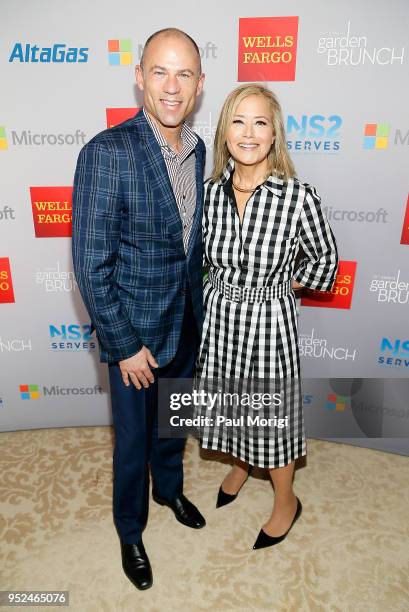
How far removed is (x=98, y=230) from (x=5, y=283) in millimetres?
1240

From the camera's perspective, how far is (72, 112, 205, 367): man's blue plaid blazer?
5.16 ft

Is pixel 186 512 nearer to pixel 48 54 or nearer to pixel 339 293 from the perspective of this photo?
pixel 339 293

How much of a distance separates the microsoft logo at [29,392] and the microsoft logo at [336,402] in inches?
66.7

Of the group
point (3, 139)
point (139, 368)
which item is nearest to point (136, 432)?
point (139, 368)

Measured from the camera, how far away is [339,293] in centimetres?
255

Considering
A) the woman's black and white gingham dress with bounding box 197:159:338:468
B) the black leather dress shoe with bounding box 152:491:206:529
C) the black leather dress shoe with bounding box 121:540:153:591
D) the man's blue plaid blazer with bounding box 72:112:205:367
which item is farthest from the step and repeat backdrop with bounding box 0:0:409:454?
the black leather dress shoe with bounding box 121:540:153:591

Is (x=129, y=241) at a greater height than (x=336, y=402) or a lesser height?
greater

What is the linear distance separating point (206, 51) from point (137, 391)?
1.46m

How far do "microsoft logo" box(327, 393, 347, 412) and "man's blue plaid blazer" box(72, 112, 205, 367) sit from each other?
132cm

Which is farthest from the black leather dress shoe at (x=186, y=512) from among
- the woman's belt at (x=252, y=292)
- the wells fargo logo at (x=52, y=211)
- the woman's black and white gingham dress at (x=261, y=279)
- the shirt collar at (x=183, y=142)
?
the shirt collar at (x=183, y=142)

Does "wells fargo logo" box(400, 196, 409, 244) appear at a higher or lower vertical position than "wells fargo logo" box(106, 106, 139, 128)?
lower

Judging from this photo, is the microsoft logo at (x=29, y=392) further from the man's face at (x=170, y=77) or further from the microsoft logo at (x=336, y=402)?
the man's face at (x=170, y=77)

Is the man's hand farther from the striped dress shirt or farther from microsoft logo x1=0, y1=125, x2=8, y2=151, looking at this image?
microsoft logo x1=0, y1=125, x2=8, y2=151

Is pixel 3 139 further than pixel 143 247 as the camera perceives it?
Yes
